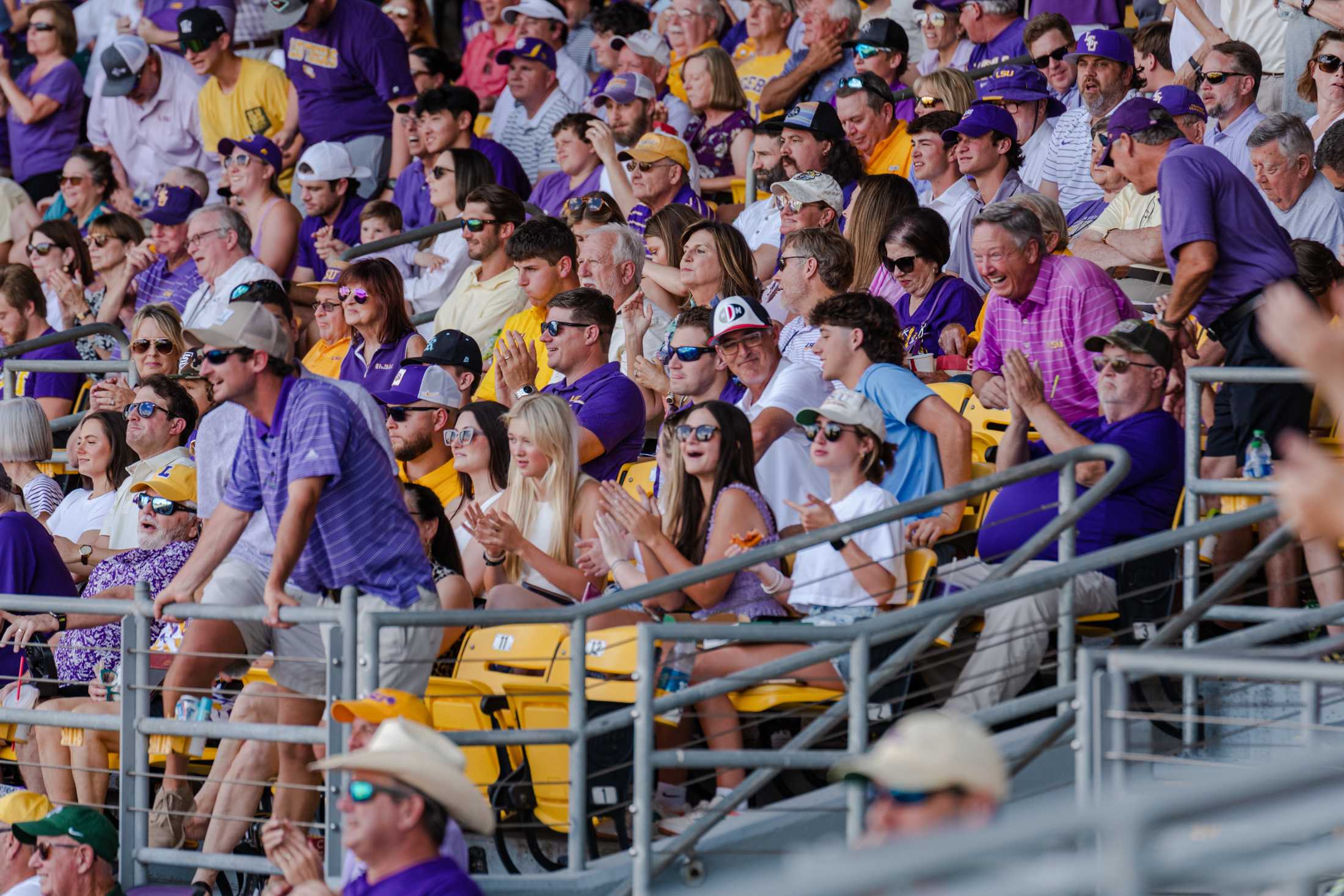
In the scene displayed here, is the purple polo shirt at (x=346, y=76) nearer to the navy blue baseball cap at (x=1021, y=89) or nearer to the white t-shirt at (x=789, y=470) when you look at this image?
the navy blue baseball cap at (x=1021, y=89)

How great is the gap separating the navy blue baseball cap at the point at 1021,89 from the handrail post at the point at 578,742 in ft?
18.0

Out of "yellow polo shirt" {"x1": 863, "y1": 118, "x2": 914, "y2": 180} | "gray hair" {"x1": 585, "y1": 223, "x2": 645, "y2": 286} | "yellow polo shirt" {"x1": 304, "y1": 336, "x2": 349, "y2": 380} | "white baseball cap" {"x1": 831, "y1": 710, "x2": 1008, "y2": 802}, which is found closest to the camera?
"white baseball cap" {"x1": 831, "y1": 710, "x2": 1008, "y2": 802}

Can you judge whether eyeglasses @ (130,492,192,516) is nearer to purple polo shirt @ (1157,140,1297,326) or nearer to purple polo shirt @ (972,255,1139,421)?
purple polo shirt @ (972,255,1139,421)

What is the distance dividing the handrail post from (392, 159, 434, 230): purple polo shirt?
260 inches

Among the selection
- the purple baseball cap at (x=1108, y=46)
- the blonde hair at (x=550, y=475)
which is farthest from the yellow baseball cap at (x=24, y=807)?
the purple baseball cap at (x=1108, y=46)

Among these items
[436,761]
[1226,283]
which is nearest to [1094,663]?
[436,761]

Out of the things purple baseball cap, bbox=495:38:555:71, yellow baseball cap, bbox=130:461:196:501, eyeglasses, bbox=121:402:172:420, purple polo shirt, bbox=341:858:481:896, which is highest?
purple baseball cap, bbox=495:38:555:71

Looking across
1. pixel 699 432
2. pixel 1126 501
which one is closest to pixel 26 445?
pixel 699 432

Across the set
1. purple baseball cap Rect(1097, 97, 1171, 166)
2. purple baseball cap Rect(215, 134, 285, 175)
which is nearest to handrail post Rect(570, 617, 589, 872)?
purple baseball cap Rect(1097, 97, 1171, 166)

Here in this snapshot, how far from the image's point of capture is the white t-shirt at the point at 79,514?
353 inches

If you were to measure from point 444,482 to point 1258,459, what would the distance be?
3402mm

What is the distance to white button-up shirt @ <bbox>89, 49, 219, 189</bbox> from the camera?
13.7m

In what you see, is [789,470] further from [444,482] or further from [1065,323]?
[444,482]

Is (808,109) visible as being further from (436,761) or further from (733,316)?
(436,761)
